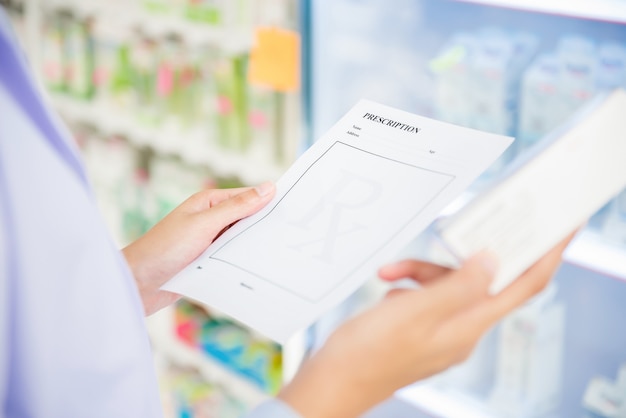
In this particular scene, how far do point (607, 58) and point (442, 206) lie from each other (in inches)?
30.2

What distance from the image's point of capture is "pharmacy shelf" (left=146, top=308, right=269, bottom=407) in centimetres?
229

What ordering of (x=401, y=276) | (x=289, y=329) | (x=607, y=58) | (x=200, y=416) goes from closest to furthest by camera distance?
(x=289, y=329), (x=401, y=276), (x=607, y=58), (x=200, y=416)

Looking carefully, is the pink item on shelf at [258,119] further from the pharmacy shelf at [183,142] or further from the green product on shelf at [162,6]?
the green product on shelf at [162,6]

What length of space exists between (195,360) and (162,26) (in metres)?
1.02

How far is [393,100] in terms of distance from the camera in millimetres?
1888

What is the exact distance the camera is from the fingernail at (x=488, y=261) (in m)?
0.82

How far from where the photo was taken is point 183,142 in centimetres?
230

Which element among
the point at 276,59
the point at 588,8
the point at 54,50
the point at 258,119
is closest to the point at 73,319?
the point at 588,8

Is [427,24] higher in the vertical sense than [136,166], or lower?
higher

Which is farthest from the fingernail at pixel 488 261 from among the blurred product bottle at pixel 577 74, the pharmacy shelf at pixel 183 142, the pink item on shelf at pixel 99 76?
the pink item on shelf at pixel 99 76

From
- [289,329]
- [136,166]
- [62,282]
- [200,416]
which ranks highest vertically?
[62,282]

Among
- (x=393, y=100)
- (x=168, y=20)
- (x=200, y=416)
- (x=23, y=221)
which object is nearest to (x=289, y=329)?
(x=23, y=221)

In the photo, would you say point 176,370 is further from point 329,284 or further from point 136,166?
point 329,284

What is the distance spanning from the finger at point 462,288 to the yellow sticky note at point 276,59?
108 centimetres
